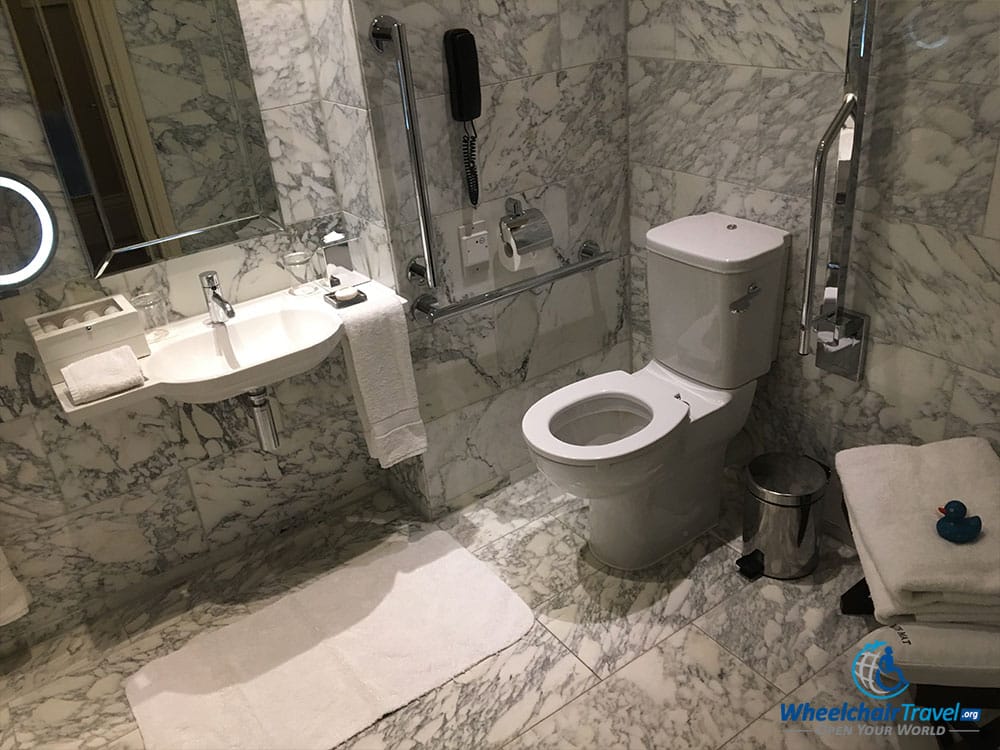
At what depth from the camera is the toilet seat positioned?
2.15m

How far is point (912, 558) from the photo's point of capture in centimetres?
171

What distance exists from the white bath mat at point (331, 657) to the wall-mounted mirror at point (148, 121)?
106 cm

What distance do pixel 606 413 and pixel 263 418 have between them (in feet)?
3.25

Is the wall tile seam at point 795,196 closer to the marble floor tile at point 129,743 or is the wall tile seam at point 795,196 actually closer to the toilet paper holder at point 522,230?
the toilet paper holder at point 522,230

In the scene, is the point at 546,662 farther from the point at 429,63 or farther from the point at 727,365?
the point at 429,63

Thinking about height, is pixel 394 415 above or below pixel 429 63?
below

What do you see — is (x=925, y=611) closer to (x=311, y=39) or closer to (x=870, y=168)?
(x=870, y=168)

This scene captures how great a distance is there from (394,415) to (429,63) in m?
0.97

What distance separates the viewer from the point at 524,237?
8.17 ft

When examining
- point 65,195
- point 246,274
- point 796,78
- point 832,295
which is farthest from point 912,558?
point 65,195

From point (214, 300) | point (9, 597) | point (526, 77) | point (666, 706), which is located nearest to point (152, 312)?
point (214, 300)

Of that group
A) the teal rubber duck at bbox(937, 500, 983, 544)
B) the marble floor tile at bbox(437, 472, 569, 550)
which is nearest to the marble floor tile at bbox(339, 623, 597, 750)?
the marble floor tile at bbox(437, 472, 569, 550)

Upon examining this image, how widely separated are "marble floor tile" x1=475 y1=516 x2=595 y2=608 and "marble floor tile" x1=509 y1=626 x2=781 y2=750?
0.36m

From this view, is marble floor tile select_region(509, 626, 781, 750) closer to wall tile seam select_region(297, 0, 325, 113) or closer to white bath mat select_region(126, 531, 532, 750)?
white bath mat select_region(126, 531, 532, 750)
